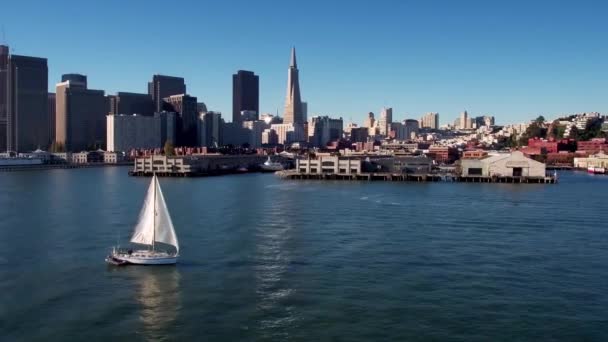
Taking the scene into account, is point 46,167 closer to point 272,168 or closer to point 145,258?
point 272,168

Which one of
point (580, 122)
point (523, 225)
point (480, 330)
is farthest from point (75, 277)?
point (580, 122)

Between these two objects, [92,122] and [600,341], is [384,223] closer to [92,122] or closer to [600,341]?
[600,341]

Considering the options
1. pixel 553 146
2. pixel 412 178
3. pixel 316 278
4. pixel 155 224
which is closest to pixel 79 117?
pixel 553 146

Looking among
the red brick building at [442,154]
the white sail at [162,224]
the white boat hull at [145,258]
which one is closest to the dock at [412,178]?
the white sail at [162,224]

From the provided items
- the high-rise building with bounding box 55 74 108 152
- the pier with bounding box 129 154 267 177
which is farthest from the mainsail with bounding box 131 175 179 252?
the high-rise building with bounding box 55 74 108 152

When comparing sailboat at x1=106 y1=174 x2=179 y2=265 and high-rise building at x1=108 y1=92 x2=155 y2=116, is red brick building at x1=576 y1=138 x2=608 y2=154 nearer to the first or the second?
sailboat at x1=106 y1=174 x2=179 y2=265

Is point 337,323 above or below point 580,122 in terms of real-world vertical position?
below

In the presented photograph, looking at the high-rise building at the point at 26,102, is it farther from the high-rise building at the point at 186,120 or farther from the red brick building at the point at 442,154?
the red brick building at the point at 442,154
